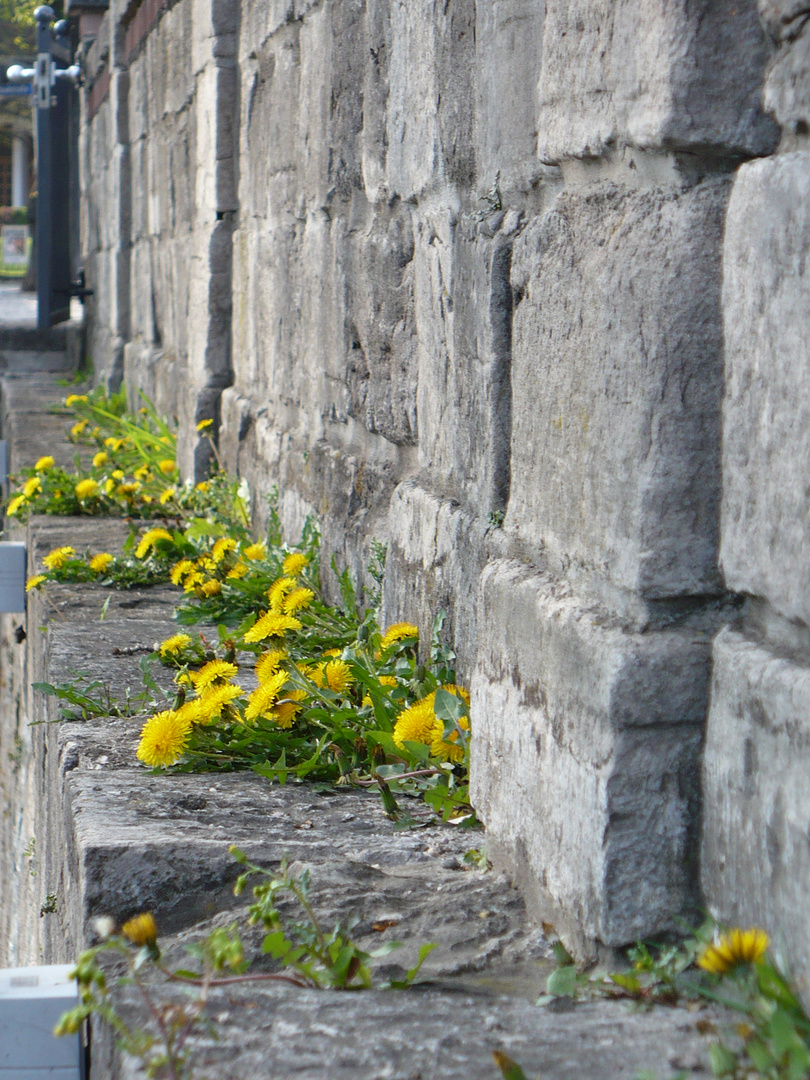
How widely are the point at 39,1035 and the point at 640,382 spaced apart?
3.15 feet

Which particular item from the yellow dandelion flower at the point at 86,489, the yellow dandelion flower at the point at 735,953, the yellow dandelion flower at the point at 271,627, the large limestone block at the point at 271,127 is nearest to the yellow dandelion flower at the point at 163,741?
the yellow dandelion flower at the point at 271,627

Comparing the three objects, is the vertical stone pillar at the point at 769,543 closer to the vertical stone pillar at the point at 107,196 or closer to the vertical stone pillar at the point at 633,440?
the vertical stone pillar at the point at 633,440

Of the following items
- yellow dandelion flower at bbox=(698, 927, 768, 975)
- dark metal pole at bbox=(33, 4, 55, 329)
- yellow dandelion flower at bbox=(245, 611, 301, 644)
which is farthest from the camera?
→ dark metal pole at bbox=(33, 4, 55, 329)

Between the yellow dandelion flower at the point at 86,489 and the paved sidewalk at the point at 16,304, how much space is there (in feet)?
26.8

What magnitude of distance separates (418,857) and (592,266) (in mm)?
820

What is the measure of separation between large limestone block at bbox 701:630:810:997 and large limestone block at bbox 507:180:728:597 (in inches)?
5.0

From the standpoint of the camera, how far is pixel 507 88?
1674mm

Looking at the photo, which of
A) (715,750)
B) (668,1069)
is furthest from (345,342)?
(668,1069)

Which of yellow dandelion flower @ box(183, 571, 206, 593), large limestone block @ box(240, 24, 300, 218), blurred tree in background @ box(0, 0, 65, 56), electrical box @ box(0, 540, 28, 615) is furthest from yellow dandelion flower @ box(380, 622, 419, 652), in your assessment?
blurred tree in background @ box(0, 0, 65, 56)

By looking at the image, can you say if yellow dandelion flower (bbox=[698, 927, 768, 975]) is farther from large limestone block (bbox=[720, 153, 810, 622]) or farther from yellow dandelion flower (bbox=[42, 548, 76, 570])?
yellow dandelion flower (bbox=[42, 548, 76, 570])

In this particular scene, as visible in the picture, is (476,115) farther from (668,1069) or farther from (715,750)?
(668,1069)

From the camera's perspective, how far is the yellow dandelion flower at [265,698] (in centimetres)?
195

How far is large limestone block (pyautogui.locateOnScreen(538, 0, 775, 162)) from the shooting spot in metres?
1.13

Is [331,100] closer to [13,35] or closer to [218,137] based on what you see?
[218,137]
